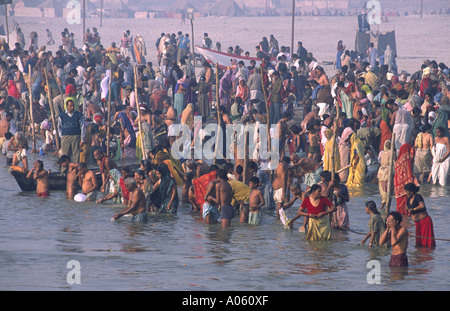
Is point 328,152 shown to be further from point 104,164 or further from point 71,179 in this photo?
point 71,179

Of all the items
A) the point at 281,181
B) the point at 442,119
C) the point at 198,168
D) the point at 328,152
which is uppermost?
the point at 442,119

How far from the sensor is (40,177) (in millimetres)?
16469

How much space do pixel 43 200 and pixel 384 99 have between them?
8.11 metres

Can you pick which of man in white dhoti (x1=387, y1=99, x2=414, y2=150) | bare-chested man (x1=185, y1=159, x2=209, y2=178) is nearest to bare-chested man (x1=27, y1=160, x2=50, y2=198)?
bare-chested man (x1=185, y1=159, x2=209, y2=178)

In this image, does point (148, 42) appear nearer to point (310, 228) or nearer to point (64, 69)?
point (64, 69)

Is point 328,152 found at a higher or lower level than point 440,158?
higher

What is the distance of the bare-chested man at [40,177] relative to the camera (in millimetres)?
16406

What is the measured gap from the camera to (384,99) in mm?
19797

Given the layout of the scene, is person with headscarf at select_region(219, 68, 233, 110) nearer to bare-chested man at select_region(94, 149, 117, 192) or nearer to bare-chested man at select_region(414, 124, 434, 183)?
bare-chested man at select_region(414, 124, 434, 183)

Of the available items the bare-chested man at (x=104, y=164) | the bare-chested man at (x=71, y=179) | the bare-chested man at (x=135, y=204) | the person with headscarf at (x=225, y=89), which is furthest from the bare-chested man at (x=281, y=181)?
the person with headscarf at (x=225, y=89)

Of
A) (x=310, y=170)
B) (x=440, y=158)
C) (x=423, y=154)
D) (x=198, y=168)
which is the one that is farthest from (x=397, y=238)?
(x=423, y=154)

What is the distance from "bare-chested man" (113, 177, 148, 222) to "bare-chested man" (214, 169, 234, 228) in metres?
1.26

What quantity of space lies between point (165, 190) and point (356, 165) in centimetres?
435

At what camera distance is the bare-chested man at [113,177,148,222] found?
46.6ft
